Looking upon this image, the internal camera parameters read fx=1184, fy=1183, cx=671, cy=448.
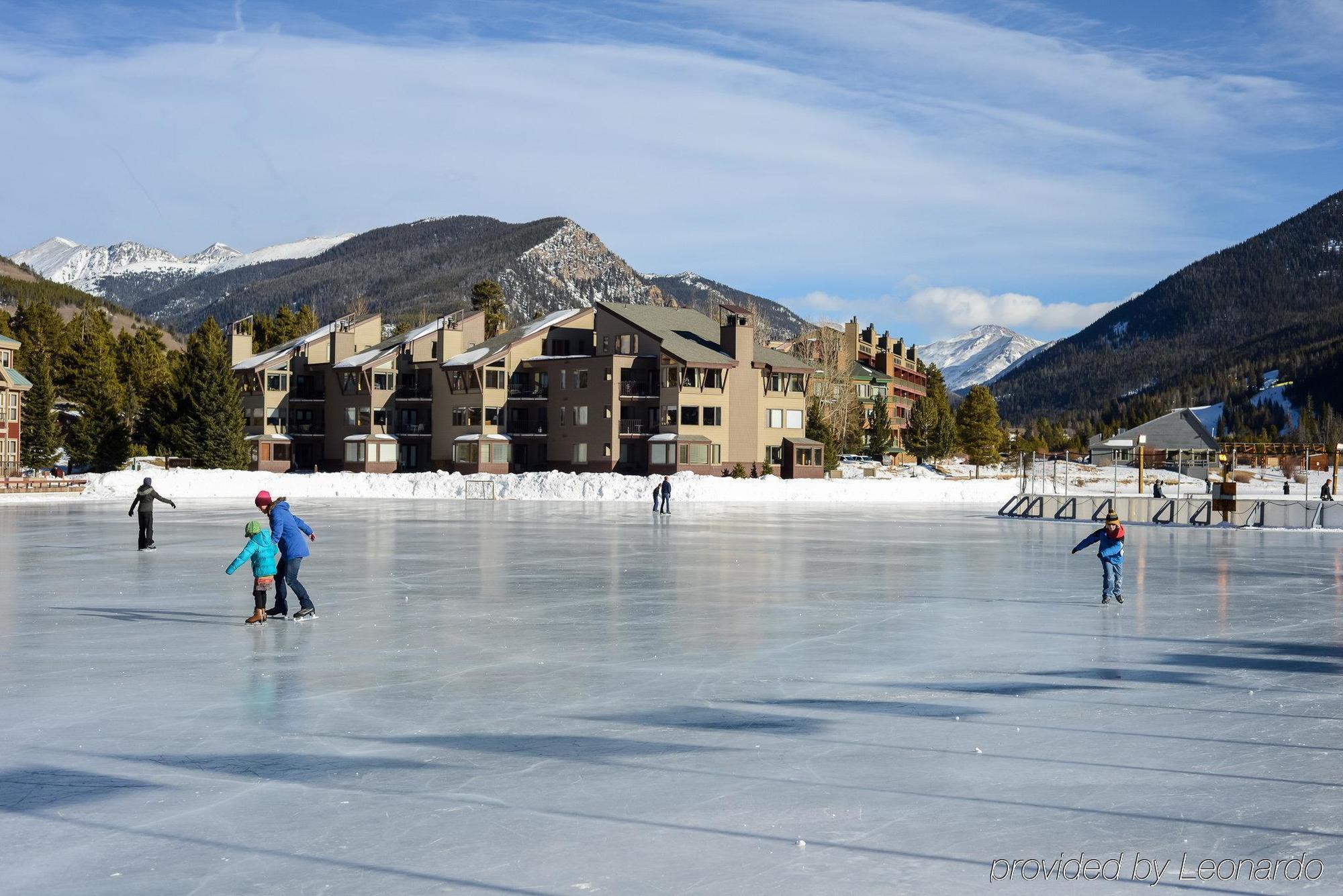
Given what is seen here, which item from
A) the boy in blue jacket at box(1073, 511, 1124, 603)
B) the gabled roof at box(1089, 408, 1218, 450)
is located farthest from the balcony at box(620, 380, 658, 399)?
the gabled roof at box(1089, 408, 1218, 450)

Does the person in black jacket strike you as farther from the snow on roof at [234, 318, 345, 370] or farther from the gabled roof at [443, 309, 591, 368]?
the snow on roof at [234, 318, 345, 370]

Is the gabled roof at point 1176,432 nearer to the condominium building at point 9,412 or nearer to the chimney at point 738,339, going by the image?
the chimney at point 738,339

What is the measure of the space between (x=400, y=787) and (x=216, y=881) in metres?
1.67

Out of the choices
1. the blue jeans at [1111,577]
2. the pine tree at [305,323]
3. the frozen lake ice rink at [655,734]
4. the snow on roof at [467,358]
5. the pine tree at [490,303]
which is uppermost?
the pine tree at [490,303]

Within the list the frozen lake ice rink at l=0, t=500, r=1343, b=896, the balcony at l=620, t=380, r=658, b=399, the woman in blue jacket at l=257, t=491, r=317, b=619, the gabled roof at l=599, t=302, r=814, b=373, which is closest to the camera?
the frozen lake ice rink at l=0, t=500, r=1343, b=896

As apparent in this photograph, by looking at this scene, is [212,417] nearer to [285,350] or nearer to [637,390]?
[285,350]

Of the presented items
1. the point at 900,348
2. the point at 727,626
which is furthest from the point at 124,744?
the point at 900,348

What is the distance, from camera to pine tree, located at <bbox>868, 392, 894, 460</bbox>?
89.2 meters

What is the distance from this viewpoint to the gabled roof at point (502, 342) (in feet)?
240

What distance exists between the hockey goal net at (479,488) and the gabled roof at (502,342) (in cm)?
1791

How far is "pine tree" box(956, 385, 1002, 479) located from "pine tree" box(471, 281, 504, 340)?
1604 inches

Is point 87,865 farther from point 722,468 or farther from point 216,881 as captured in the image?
point 722,468

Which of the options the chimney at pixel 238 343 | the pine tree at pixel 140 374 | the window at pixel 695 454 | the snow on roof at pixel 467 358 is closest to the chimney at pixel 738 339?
the window at pixel 695 454

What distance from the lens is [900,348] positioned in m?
134
